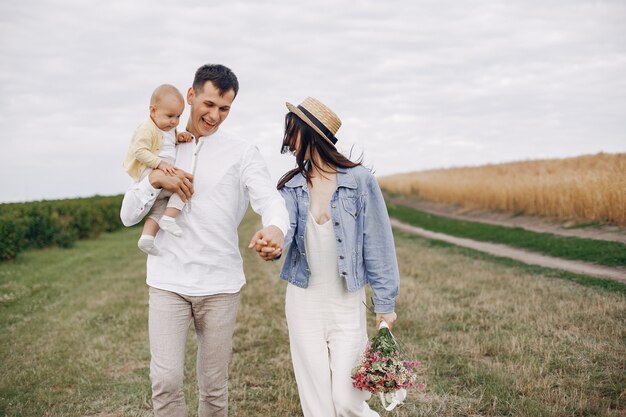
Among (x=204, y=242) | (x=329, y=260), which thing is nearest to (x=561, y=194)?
(x=329, y=260)

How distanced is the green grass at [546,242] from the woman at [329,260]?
9.97m

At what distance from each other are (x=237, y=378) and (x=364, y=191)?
3168 millimetres

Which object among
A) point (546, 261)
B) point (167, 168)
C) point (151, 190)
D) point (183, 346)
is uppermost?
point (167, 168)

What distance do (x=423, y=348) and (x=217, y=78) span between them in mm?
4277

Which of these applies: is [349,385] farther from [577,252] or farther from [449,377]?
[577,252]

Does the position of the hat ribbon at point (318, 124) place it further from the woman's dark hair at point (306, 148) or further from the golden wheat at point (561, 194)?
the golden wheat at point (561, 194)

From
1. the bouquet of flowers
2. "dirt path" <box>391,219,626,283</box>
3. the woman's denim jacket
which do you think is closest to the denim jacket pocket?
the woman's denim jacket

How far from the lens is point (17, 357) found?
757cm

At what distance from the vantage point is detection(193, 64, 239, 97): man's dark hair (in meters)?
3.48

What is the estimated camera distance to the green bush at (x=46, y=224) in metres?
17.5

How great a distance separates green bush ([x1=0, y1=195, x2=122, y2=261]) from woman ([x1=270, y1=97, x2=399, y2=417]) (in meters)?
16.0

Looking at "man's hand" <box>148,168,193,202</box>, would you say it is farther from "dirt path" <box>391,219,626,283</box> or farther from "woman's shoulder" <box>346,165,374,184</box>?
"dirt path" <box>391,219,626,283</box>

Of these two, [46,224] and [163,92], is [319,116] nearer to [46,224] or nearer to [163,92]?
[163,92]

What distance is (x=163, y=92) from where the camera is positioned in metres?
3.61
